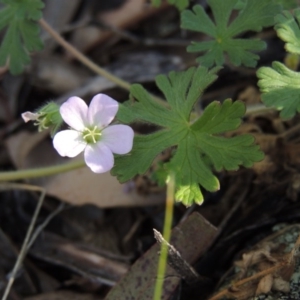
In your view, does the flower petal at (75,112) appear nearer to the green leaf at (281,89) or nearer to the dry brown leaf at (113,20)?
the green leaf at (281,89)

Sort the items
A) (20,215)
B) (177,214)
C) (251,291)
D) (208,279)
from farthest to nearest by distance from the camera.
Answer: (20,215) → (177,214) → (208,279) → (251,291)

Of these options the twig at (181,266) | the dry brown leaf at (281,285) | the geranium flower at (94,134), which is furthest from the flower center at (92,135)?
the dry brown leaf at (281,285)

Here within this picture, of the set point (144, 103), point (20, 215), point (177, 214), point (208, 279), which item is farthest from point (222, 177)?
point (20, 215)

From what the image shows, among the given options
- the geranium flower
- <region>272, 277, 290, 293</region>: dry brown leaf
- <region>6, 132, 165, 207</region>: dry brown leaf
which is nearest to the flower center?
the geranium flower

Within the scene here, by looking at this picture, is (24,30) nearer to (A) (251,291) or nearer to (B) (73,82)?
(B) (73,82)

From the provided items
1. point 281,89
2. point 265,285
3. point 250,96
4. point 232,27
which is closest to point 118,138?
point 281,89

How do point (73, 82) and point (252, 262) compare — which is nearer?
point (252, 262)

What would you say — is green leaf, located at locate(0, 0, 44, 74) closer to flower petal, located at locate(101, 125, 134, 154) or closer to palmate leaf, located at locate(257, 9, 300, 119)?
flower petal, located at locate(101, 125, 134, 154)
